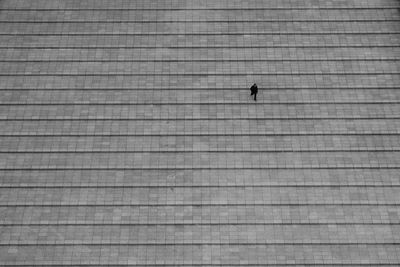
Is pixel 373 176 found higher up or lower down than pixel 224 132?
lower down

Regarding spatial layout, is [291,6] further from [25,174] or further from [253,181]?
[25,174]

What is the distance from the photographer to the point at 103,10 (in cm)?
3484

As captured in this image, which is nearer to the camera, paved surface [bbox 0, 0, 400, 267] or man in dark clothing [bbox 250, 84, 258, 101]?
paved surface [bbox 0, 0, 400, 267]

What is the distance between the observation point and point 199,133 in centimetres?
3048

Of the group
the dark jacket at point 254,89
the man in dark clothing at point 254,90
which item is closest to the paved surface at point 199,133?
the man in dark clothing at point 254,90

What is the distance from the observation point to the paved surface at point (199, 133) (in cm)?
2741

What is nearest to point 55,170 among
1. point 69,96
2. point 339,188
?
point 69,96

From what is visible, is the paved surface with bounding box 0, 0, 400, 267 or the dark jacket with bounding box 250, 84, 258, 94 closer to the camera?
the paved surface with bounding box 0, 0, 400, 267

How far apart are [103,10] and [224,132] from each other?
13464 millimetres

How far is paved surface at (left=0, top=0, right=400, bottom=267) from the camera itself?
89.9 feet

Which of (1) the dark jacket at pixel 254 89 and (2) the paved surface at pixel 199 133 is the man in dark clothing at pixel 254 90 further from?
(2) the paved surface at pixel 199 133

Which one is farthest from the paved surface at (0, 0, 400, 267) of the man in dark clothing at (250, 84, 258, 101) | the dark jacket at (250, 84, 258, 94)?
the dark jacket at (250, 84, 258, 94)

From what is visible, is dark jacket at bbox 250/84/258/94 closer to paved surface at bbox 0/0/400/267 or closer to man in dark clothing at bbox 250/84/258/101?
man in dark clothing at bbox 250/84/258/101

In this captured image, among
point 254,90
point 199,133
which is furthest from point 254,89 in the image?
point 199,133
